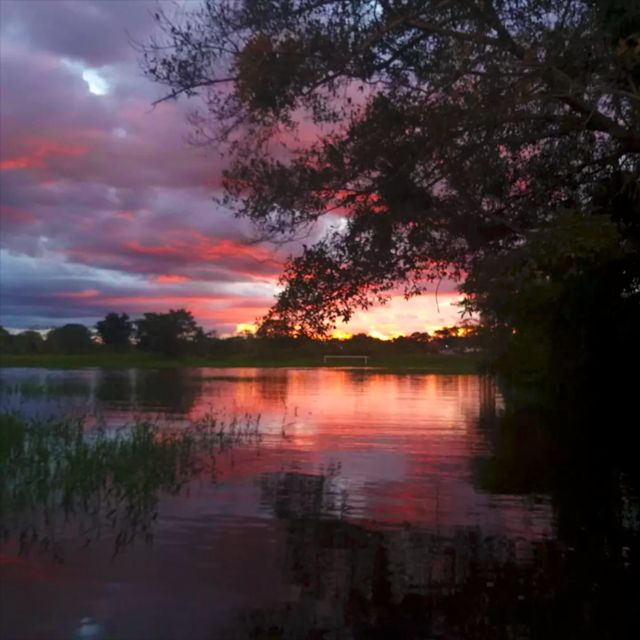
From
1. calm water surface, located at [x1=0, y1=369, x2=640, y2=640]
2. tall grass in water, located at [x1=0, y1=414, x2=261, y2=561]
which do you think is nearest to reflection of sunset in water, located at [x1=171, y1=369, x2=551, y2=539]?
calm water surface, located at [x1=0, y1=369, x2=640, y2=640]

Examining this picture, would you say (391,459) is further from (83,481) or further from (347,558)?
(347,558)

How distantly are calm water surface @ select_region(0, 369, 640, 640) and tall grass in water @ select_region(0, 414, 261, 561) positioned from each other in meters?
0.11

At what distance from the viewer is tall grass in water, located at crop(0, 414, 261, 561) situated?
447 inches

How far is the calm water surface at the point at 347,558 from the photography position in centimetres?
805

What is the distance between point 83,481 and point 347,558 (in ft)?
17.4

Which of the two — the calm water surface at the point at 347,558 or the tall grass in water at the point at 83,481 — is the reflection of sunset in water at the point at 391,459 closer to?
the calm water surface at the point at 347,558

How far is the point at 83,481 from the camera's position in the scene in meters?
13.8

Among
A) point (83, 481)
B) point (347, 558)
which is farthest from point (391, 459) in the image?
point (347, 558)

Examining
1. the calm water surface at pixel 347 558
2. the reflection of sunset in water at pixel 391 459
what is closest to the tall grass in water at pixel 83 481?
the calm water surface at pixel 347 558

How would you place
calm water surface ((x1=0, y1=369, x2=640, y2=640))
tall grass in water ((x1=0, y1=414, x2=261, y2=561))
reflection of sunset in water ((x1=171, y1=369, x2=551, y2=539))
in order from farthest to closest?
reflection of sunset in water ((x1=171, y1=369, x2=551, y2=539))
tall grass in water ((x1=0, y1=414, x2=261, y2=561))
calm water surface ((x1=0, y1=369, x2=640, y2=640))

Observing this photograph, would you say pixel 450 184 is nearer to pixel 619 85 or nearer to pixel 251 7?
pixel 619 85

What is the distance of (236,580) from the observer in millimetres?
9352

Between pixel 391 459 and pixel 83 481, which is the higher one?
pixel 83 481

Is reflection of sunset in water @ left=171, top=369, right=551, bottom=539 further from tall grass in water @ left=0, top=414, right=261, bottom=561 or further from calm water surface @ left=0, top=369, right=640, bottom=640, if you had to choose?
tall grass in water @ left=0, top=414, right=261, bottom=561
